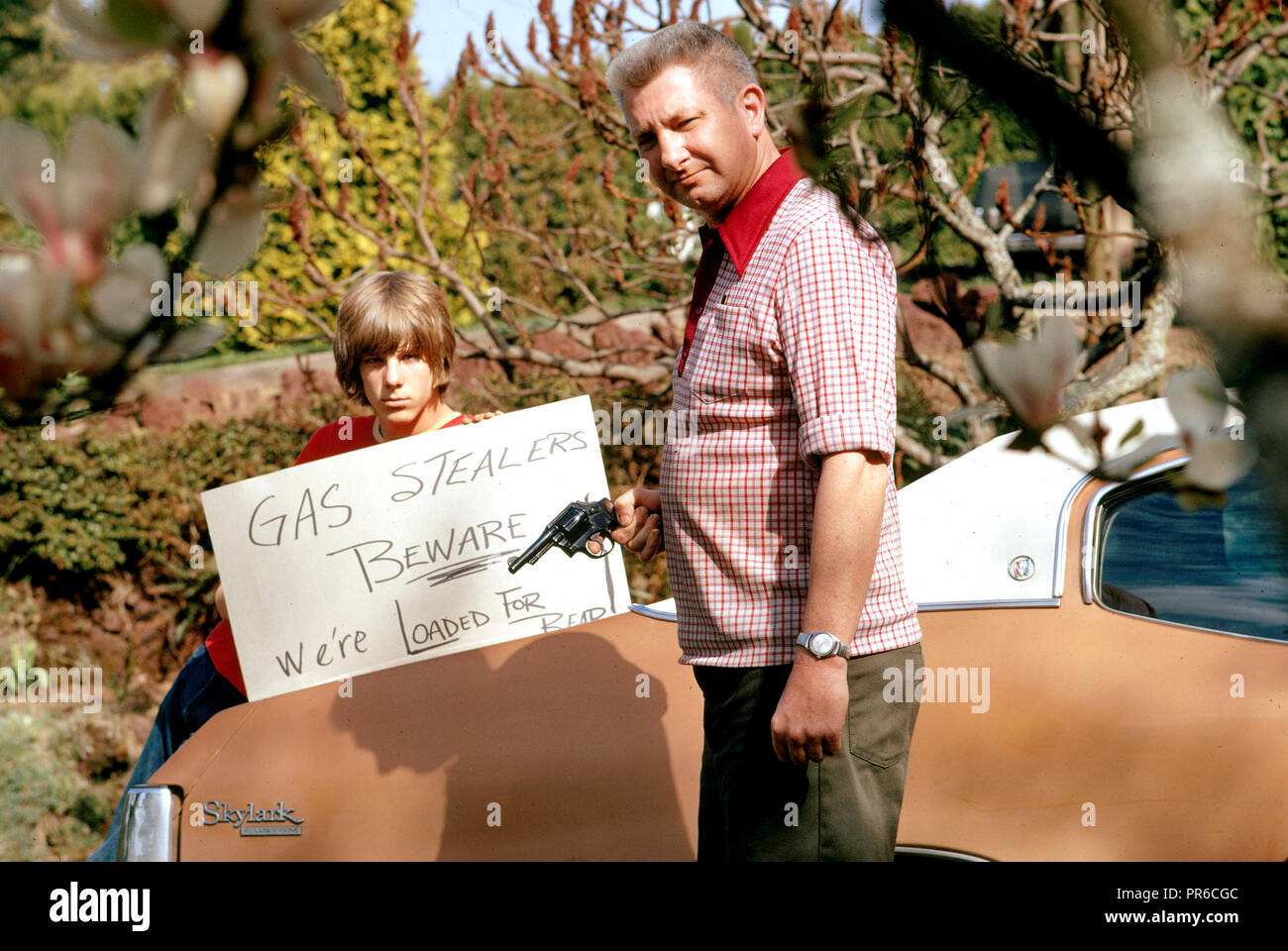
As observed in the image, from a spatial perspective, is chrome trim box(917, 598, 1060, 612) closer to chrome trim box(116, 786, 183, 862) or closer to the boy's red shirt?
the boy's red shirt

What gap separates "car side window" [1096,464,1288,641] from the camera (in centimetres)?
218

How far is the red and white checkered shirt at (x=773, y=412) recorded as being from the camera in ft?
5.18

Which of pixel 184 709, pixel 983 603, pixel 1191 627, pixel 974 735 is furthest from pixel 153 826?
pixel 1191 627

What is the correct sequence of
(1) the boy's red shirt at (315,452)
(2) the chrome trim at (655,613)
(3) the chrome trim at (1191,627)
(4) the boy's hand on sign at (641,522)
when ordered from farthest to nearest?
1. (1) the boy's red shirt at (315,452)
2. (2) the chrome trim at (655,613)
3. (3) the chrome trim at (1191,627)
4. (4) the boy's hand on sign at (641,522)

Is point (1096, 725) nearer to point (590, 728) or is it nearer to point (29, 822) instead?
point (590, 728)

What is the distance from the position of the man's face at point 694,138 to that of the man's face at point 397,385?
3.48 ft

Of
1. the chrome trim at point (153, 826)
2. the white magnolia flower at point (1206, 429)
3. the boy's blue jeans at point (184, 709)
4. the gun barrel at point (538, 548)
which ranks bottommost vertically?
the chrome trim at point (153, 826)

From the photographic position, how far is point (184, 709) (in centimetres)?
252

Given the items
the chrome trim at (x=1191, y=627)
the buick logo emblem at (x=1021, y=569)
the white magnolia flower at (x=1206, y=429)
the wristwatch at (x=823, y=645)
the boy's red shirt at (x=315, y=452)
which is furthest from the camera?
the boy's red shirt at (x=315, y=452)

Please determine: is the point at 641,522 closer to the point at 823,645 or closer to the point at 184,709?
the point at 823,645

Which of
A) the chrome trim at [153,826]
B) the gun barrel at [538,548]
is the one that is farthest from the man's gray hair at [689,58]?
the chrome trim at [153,826]

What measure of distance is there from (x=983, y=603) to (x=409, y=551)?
4.13 feet

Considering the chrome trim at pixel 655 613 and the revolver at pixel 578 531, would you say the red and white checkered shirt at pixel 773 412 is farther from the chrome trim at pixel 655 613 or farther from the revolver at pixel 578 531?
the chrome trim at pixel 655 613
